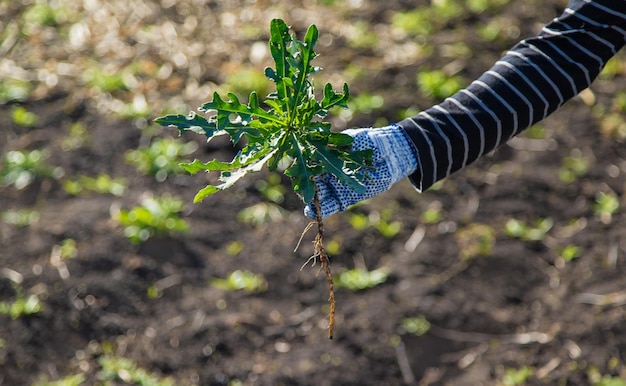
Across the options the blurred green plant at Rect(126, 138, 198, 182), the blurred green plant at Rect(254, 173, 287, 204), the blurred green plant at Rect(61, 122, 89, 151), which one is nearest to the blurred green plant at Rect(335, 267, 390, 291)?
the blurred green plant at Rect(254, 173, 287, 204)

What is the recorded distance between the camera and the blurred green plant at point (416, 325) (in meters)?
3.28

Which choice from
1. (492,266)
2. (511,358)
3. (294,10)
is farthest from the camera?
(294,10)

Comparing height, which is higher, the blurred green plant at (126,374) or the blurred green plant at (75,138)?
the blurred green plant at (75,138)

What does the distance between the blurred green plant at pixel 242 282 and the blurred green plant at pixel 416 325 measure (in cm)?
60

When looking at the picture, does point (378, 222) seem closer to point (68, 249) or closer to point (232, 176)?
point (68, 249)

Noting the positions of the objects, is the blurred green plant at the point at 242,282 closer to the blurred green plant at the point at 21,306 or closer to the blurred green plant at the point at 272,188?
the blurred green plant at the point at 272,188

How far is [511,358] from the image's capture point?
10.5 ft

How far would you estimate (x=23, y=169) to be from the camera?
396cm

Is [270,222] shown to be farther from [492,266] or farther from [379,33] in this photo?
[379,33]

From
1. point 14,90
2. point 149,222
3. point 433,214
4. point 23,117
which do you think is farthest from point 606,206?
point 14,90

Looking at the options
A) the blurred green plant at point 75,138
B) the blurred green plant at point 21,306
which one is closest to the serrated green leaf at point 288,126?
the blurred green plant at point 21,306

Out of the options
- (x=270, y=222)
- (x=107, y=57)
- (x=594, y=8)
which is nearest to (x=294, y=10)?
(x=107, y=57)

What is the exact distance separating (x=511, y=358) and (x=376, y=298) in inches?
22.7

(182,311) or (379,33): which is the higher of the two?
(379,33)
